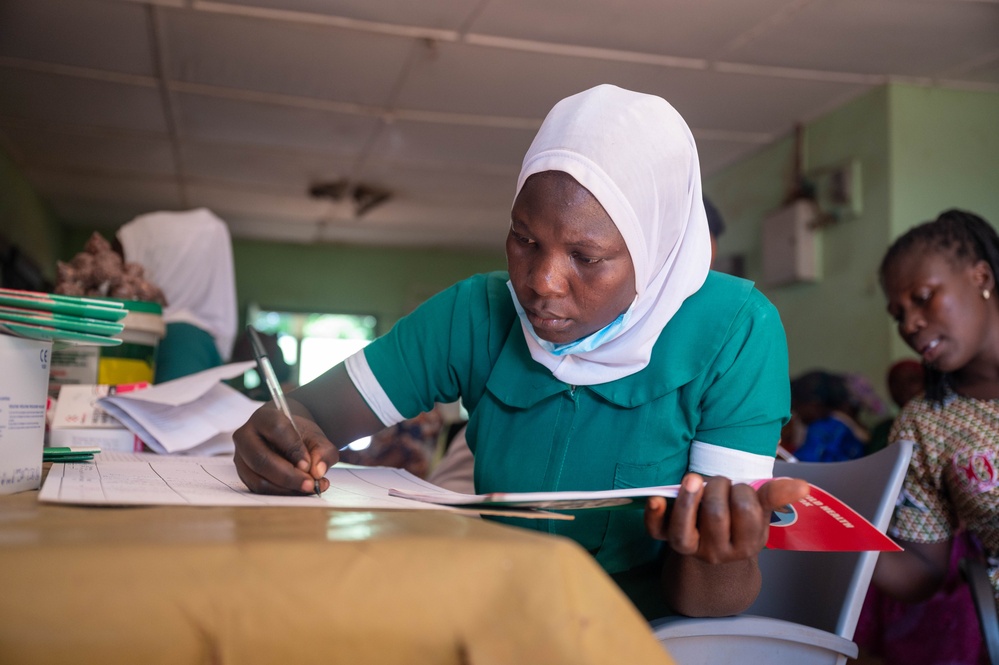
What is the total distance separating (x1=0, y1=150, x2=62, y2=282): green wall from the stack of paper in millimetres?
4997

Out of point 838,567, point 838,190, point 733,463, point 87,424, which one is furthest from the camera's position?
point 838,190

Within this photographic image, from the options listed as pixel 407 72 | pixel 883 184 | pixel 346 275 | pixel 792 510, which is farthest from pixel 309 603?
pixel 346 275

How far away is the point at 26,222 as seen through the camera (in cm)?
678

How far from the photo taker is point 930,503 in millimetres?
1692

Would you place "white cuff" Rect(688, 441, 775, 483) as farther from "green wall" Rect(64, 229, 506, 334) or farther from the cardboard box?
"green wall" Rect(64, 229, 506, 334)

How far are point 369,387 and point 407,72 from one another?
368 cm

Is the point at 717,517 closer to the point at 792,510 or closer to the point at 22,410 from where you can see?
the point at 792,510

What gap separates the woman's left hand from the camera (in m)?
0.70

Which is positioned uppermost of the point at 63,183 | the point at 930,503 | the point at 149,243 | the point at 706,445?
the point at 63,183

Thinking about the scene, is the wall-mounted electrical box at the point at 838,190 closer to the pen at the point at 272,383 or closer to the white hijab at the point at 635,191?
the white hijab at the point at 635,191

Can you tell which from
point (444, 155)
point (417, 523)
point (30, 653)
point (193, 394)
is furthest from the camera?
point (444, 155)

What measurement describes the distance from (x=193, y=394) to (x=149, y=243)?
1.46 metres

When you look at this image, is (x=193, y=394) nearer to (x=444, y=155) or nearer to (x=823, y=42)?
(x=823, y=42)

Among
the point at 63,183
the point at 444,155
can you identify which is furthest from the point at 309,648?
the point at 63,183
